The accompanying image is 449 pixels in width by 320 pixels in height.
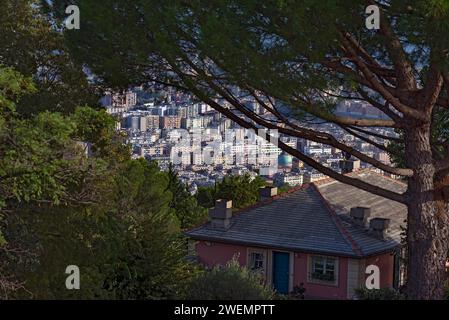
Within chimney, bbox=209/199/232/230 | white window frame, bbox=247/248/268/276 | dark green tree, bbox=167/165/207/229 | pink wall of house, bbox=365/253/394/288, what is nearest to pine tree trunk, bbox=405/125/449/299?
pink wall of house, bbox=365/253/394/288

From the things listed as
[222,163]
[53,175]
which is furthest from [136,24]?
[222,163]

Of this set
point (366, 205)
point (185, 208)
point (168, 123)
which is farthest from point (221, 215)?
point (168, 123)

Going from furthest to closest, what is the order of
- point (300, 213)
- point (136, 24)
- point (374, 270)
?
1. point (300, 213)
2. point (374, 270)
3. point (136, 24)

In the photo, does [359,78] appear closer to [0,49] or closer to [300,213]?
[0,49]

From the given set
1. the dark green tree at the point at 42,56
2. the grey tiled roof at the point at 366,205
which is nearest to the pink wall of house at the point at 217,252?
the grey tiled roof at the point at 366,205

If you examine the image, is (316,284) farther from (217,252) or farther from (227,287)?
(227,287)

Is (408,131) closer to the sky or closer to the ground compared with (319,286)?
closer to the sky
